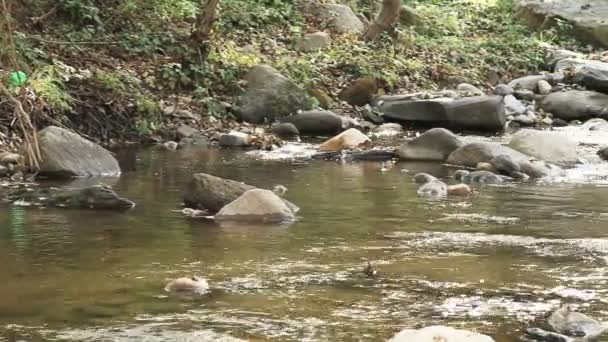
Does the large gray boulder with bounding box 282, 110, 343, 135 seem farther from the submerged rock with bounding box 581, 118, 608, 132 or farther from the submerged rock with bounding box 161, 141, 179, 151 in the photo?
the submerged rock with bounding box 581, 118, 608, 132

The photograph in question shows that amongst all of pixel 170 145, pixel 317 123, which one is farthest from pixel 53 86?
pixel 317 123

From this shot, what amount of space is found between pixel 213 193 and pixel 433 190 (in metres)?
1.96

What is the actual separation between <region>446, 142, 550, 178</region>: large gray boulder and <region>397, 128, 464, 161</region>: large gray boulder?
24cm

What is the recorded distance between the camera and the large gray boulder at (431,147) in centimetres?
1012

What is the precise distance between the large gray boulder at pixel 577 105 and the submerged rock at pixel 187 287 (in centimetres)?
1045

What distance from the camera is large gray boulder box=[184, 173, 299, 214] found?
21.9 feet

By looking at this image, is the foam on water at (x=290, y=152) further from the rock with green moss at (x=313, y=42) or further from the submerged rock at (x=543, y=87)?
→ the submerged rock at (x=543, y=87)

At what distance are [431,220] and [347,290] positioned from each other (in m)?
2.08

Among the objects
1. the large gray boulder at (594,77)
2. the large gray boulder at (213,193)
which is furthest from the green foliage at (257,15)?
the large gray boulder at (213,193)

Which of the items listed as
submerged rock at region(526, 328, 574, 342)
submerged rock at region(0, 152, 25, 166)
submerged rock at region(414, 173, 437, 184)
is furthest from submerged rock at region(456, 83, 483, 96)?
submerged rock at region(526, 328, 574, 342)

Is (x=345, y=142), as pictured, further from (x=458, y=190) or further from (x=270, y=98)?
(x=458, y=190)

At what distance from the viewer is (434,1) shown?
2222 centimetres

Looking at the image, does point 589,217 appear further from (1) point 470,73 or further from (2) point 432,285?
(1) point 470,73

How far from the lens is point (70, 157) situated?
8.64 metres
